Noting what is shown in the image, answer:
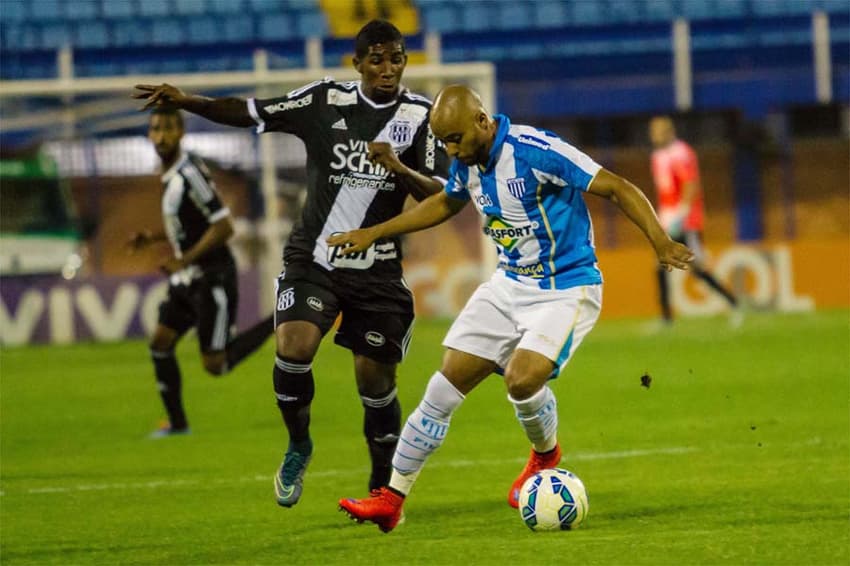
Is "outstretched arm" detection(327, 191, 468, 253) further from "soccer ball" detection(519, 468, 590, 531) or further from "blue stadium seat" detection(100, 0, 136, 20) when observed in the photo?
"blue stadium seat" detection(100, 0, 136, 20)

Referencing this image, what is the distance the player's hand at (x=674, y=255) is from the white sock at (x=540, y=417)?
34.7 inches

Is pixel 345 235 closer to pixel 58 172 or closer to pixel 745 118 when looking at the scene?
pixel 58 172

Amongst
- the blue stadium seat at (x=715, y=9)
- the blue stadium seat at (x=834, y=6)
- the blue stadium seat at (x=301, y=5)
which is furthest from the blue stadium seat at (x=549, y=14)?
the blue stadium seat at (x=834, y=6)

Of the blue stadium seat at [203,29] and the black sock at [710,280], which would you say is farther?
the blue stadium seat at [203,29]

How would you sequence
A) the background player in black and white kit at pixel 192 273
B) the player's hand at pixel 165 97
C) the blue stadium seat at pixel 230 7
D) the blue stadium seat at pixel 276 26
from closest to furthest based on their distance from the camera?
the player's hand at pixel 165 97 → the background player in black and white kit at pixel 192 273 → the blue stadium seat at pixel 276 26 → the blue stadium seat at pixel 230 7

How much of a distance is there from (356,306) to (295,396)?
1.59 feet

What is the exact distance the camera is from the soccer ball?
6.29m

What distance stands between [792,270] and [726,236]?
4241 millimetres

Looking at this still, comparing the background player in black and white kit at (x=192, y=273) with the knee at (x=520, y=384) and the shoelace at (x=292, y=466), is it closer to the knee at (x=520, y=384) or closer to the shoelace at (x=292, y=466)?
the shoelace at (x=292, y=466)

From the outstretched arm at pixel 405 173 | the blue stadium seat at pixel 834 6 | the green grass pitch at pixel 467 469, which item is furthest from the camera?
the blue stadium seat at pixel 834 6

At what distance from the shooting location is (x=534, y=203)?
21.0 ft

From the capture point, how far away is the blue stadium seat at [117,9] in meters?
28.1

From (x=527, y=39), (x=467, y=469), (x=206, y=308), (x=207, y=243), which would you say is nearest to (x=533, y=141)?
(x=467, y=469)

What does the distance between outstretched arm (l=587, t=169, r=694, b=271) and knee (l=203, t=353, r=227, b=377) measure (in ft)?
15.4
